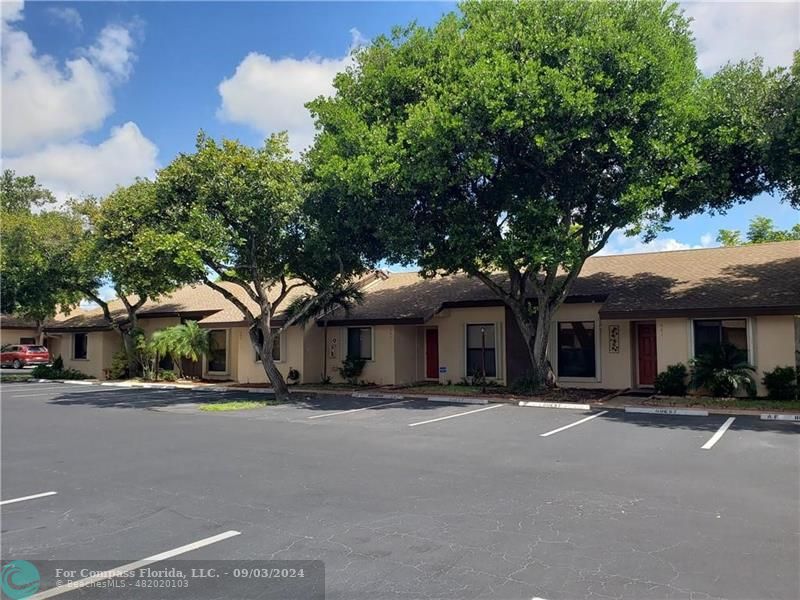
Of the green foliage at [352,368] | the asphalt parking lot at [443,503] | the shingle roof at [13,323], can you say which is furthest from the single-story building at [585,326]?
the shingle roof at [13,323]

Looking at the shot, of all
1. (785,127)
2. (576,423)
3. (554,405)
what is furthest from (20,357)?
(785,127)

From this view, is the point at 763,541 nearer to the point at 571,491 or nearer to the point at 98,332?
the point at 571,491

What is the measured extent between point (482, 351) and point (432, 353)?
9.51ft

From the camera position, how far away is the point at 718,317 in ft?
55.6

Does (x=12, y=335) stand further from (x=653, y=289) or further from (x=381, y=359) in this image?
(x=653, y=289)

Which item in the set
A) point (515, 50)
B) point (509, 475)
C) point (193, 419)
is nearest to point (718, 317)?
point (515, 50)

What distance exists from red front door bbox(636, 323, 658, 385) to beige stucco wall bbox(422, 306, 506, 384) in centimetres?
451

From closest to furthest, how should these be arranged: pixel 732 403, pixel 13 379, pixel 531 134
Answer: pixel 531 134, pixel 732 403, pixel 13 379

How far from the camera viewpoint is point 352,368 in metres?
23.5

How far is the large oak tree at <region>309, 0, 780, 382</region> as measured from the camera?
1398 centimetres

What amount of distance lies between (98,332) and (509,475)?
96.7ft

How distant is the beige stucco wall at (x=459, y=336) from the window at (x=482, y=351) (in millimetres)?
165

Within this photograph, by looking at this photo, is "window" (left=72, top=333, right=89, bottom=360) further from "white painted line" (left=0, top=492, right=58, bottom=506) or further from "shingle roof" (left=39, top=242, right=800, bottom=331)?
"white painted line" (left=0, top=492, right=58, bottom=506)

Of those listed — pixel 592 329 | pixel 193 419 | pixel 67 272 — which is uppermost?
pixel 67 272
